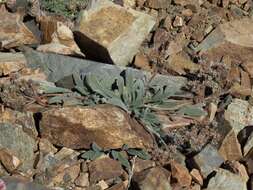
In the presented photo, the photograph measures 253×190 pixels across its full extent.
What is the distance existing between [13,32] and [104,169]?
204cm

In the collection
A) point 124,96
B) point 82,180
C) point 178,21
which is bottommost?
point 82,180

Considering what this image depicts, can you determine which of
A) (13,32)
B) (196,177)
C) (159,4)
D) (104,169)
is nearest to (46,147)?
(104,169)

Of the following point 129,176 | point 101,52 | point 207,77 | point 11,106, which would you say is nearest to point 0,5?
point 101,52

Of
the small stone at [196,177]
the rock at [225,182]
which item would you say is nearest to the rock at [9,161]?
the small stone at [196,177]

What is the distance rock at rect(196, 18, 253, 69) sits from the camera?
21.4ft

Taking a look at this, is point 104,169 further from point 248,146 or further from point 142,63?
point 142,63

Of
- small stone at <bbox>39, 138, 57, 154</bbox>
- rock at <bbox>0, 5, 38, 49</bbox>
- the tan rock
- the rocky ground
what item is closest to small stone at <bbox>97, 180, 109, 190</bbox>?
the rocky ground

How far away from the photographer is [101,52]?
6234 mm

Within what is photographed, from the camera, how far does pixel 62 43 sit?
6.48 meters

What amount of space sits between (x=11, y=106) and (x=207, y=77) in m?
1.78

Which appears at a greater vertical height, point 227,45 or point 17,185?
point 227,45

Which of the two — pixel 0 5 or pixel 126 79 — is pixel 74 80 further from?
→ pixel 0 5

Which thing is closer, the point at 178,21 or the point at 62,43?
the point at 62,43

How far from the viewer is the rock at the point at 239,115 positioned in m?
5.62
